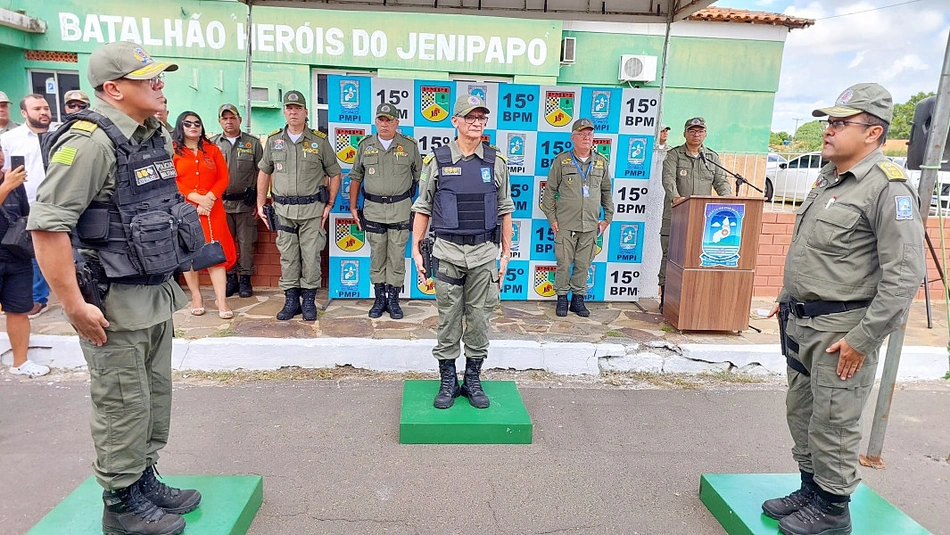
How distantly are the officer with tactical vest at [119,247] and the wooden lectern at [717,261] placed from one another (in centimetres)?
436

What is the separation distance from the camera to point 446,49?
45.6 ft

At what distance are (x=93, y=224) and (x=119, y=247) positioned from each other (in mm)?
132

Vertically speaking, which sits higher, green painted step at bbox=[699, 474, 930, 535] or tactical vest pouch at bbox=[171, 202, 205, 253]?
tactical vest pouch at bbox=[171, 202, 205, 253]

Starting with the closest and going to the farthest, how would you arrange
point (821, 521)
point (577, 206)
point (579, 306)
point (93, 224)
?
point (93, 224) < point (821, 521) < point (577, 206) < point (579, 306)

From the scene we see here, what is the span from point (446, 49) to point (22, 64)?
974 centimetres

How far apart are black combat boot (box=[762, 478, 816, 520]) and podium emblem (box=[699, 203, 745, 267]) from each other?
9.50 ft

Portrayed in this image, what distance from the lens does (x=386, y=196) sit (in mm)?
5805

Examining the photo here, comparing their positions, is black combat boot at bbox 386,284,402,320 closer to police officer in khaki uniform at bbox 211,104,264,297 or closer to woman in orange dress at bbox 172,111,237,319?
woman in orange dress at bbox 172,111,237,319

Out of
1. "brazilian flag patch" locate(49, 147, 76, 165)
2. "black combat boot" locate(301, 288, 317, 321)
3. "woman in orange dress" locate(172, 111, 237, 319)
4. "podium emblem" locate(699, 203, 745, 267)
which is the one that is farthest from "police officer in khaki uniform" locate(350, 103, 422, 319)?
"brazilian flag patch" locate(49, 147, 76, 165)

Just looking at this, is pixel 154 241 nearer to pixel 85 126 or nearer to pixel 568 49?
pixel 85 126

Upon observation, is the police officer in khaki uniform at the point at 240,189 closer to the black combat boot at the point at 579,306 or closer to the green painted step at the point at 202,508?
the black combat boot at the point at 579,306

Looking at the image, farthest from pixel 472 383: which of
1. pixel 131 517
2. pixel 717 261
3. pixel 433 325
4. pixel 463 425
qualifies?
pixel 717 261

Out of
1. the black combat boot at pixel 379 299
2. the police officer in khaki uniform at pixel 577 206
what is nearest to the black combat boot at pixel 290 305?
the black combat boot at pixel 379 299

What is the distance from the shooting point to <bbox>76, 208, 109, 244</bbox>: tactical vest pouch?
237cm
